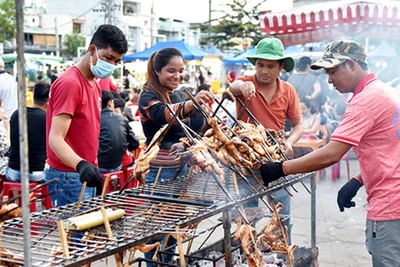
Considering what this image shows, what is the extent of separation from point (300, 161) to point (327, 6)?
8.17 m

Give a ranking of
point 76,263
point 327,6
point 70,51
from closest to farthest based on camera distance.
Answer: point 76,263 → point 327,6 → point 70,51

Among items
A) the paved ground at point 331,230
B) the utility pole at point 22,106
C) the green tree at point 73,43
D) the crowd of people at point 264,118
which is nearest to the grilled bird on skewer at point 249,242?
the crowd of people at point 264,118

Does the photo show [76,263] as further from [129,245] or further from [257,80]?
[257,80]

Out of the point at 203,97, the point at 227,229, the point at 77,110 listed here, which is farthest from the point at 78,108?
the point at 227,229

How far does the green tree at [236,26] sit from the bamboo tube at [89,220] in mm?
35178

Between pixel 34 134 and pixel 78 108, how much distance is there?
2.55 metres

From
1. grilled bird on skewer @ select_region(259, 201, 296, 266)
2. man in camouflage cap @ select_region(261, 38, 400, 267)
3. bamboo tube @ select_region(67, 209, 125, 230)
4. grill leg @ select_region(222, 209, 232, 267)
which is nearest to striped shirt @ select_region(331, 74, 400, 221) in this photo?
man in camouflage cap @ select_region(261, 38, 400, 267)

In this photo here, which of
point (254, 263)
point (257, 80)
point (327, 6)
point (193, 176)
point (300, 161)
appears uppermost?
point (327, 6)

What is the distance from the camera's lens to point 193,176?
3.88 meters

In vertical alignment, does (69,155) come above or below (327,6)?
below

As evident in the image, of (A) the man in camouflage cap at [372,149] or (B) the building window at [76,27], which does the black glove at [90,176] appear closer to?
(A) the man in camouflage cap at [372,149]

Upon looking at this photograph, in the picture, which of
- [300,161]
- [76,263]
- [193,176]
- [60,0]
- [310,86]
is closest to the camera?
[76,263]

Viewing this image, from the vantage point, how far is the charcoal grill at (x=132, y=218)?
2.18m

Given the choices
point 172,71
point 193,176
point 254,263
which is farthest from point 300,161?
point 172,71
